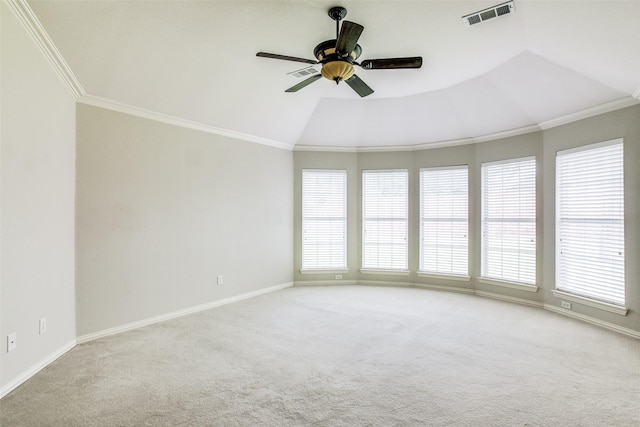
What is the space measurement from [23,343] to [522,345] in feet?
14.5

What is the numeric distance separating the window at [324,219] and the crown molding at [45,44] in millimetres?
3546

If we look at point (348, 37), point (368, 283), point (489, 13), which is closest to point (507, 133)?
point (489, 13)

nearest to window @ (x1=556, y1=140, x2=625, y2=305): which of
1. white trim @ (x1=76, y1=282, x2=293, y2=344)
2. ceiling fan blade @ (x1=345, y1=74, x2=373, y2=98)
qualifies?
ceiling fan blade @ (x1=345, y1=74, x2=373, y2=98)

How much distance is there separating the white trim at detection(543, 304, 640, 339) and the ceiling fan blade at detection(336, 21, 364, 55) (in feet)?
13.8

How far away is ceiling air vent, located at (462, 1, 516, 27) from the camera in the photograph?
2705 millimetres

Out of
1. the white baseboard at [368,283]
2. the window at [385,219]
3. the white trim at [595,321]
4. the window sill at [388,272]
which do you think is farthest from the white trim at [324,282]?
the white trim at [595,321]

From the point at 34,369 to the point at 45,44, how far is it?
2661 mm

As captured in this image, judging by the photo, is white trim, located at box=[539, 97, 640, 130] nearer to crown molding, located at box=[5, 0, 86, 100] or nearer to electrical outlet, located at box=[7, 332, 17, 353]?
crown molding, located at box=[5, 0, 86, 100]

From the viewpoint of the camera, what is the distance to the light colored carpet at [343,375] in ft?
7.13

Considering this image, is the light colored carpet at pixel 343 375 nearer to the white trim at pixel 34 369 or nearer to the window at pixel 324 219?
the white trim at pixel 34 369

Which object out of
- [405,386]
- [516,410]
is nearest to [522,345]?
[516,410]

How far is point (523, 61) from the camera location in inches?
144

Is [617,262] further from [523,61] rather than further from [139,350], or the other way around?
[139,350]

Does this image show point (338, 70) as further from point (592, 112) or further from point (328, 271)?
point (328, 271)
